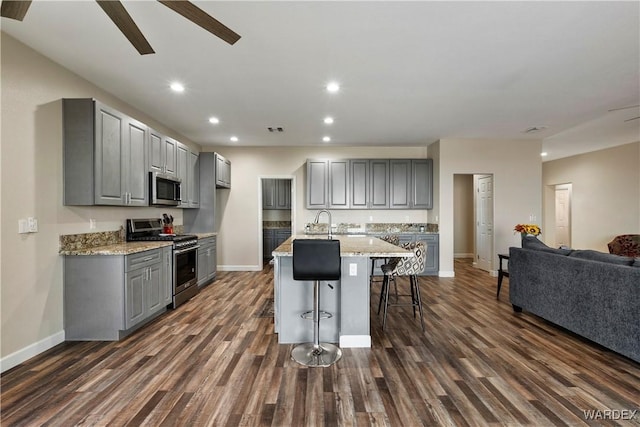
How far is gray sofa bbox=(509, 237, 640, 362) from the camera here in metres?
2.49

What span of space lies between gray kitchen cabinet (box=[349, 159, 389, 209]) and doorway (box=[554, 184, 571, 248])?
19.7ft

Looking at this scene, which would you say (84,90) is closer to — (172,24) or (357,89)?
(172,24)

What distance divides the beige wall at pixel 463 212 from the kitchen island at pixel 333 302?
5.91 meters

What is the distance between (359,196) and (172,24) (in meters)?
4.56

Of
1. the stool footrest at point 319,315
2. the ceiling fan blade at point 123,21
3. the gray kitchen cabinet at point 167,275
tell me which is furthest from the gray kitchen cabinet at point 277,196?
the ceiling fan blade at point 123,21

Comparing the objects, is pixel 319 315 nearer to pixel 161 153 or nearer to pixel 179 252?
pixel 179 252

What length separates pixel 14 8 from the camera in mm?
1651

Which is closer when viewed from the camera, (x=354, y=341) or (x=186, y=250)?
(x=354, y=341)

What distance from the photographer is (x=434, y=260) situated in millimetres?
6012

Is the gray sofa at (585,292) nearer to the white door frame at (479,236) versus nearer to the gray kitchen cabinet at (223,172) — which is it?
the white door frame at (479,236)

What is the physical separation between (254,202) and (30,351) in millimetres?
4319

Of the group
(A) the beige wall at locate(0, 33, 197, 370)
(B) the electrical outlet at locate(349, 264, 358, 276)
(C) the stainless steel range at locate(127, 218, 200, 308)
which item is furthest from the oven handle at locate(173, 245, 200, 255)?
(B) the electrical outlet at locate(349, 264, 358, 276)

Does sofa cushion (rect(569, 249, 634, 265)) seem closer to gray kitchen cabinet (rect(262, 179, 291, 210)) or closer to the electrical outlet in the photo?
the electrical outlet

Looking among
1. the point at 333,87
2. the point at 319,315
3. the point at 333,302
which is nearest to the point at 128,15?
the point at 333,87
